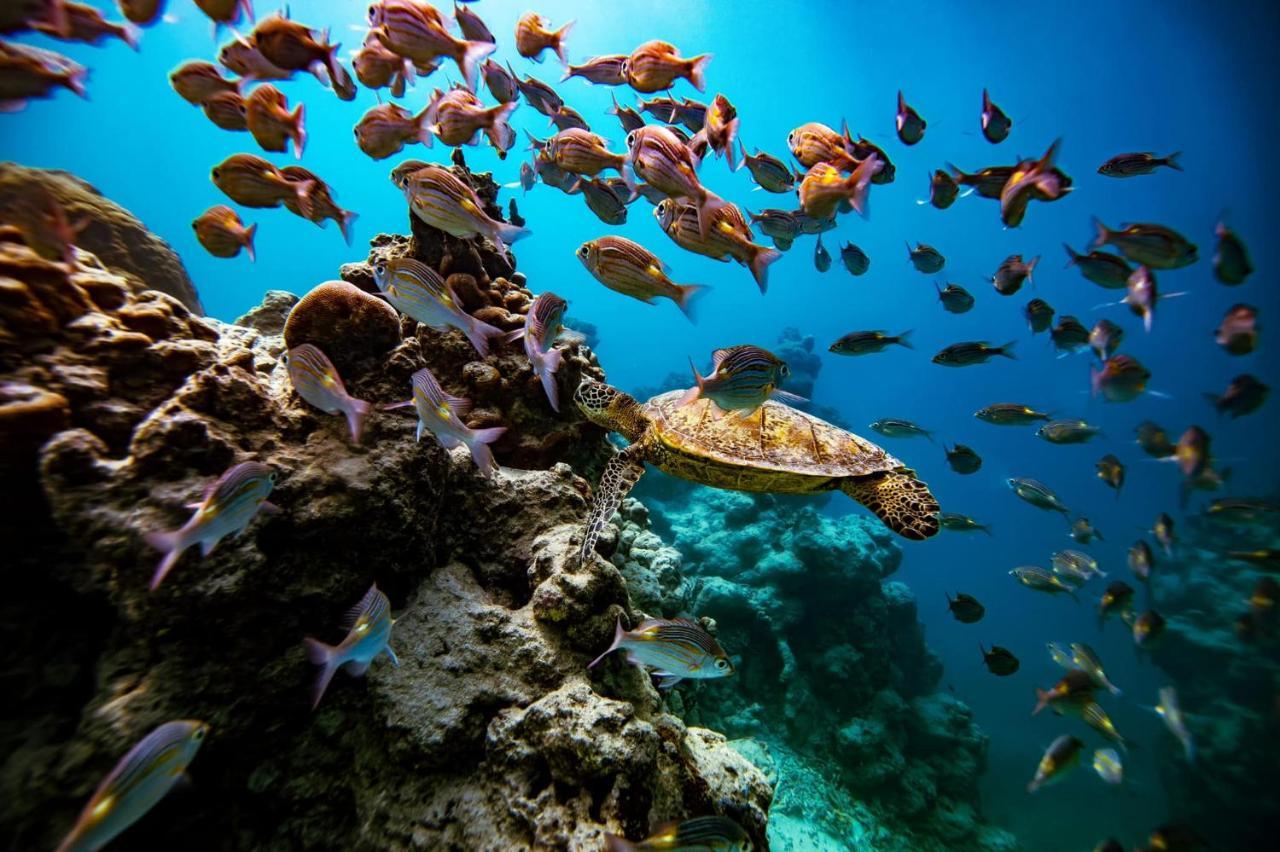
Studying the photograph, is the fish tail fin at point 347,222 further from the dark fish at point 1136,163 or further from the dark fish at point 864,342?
the dark fish at point 1136,163

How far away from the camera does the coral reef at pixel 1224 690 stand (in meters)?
11.4

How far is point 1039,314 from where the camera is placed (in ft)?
22.2

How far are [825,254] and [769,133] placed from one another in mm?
77127

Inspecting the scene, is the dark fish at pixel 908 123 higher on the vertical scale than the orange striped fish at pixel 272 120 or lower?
higher

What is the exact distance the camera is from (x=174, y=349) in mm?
2455

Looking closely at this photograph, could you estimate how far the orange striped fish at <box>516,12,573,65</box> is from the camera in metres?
5.07

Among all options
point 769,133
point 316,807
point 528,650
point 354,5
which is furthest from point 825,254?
point 769,133

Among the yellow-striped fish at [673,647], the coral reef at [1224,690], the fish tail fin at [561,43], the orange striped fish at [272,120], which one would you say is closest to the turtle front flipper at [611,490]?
the yellow-striped fish at [673,647]

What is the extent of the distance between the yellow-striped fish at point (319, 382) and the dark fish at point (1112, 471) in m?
9.87

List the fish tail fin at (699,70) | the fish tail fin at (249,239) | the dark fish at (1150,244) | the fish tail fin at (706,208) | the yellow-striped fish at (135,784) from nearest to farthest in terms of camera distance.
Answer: the yellow-striped fish at (135,784)
the fish tail fin at (706,208)
the fish tail fin at (249,239)
the fish tail fin at (699,70)
the dark fish at (1150,244)

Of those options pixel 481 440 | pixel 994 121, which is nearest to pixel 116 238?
pixel 481 440

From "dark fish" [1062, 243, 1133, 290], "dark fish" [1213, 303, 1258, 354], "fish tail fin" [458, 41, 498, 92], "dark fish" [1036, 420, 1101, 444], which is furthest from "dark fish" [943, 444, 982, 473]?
"fish tail fin" [458, 41, 498, 92]

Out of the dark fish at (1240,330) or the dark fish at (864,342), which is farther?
the dark fish at (864,342)

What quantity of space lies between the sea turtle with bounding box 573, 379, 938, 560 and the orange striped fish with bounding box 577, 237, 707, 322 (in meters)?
1.04
